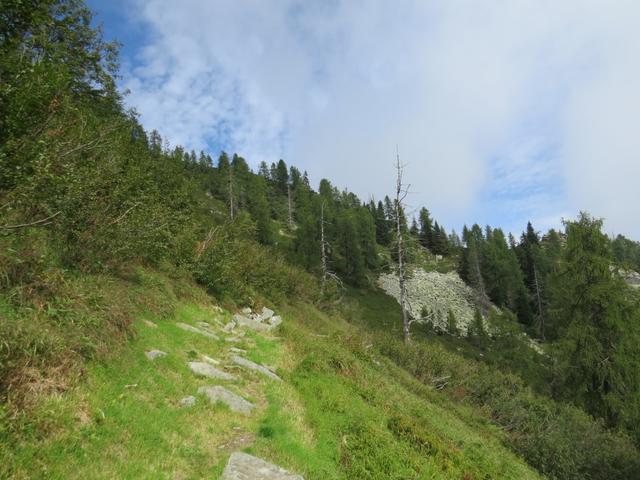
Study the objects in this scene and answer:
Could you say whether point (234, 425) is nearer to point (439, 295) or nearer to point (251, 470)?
point (251, 470)

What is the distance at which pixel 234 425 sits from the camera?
6695mm

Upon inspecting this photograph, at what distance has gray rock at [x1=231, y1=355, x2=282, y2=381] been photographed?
962cm

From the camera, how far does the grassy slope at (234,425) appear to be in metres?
4.46

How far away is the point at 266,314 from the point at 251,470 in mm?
11691

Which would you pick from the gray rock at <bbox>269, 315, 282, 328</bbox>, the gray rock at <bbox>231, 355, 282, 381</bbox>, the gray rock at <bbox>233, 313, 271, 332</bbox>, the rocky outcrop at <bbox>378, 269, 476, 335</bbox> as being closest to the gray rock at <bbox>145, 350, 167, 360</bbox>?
the gray rock at <bbox>231, 355, 282, 381</bbox>

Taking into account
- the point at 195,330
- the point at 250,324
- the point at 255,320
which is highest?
the point at 255,320

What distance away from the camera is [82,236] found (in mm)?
9320

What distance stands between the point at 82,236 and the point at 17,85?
144 inches

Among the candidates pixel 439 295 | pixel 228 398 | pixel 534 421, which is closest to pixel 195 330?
pixel 228 398

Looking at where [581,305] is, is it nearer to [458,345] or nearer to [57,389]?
[57,389]

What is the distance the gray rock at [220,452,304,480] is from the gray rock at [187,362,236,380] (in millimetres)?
2922

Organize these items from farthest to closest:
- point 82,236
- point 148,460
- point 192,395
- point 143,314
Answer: point 143,314
point 82,236
point 192,395
point 148,460

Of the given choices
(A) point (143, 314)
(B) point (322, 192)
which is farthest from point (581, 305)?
(B) point (322, 192)

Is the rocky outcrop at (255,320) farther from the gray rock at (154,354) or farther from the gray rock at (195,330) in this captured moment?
the gray rock at (154,354)
